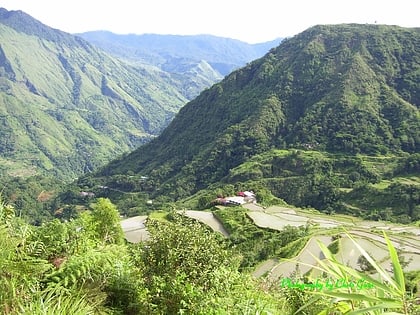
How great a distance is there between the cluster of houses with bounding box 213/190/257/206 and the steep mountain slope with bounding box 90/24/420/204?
1375 inches

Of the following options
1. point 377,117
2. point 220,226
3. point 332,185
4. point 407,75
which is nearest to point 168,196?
point 332,185

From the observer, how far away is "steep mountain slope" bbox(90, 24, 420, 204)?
401 feet

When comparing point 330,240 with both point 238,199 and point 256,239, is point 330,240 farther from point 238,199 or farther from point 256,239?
point 238,199

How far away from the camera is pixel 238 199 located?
82.8 meters

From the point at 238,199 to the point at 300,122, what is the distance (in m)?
57.7

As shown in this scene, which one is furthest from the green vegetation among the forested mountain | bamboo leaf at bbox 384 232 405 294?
bamboo leaf at bbox 384 232 405 294

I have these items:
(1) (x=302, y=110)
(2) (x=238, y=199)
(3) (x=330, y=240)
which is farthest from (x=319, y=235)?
(1) (x=302, y=110)

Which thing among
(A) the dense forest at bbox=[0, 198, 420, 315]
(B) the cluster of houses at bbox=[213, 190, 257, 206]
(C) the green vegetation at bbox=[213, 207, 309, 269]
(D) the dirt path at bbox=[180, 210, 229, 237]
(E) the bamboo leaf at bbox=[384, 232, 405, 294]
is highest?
(E) the bamboo leaf at bbox=[384, 232, 405, 294]

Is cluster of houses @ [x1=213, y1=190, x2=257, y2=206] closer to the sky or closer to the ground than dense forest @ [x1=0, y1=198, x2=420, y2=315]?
closer to the ground

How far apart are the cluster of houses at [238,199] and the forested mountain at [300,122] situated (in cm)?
1281

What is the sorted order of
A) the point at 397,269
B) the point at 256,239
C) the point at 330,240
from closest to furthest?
1. the point at 397,269
2. the point at 330,240
3. the point at 256,239

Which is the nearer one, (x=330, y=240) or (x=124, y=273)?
(x=124, y=273)

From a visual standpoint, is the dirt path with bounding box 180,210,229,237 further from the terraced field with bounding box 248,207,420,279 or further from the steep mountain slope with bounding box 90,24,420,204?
the steep mountain slope with bounding box 90,24,420,204

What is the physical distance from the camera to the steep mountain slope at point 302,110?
122 m
